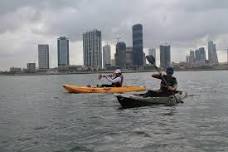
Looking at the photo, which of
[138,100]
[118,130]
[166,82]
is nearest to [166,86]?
[166,82]

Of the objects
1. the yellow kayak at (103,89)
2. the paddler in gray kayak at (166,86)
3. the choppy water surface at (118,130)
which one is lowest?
the choppy water surface at (118,130)

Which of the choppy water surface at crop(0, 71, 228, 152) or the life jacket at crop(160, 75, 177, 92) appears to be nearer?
the choppy water surface at crop(0, 71, 228, 152)

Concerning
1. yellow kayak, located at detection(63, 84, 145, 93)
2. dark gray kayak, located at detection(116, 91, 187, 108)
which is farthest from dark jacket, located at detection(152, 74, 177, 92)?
yellow kayak, located at detection(63, 84, 145, 93)

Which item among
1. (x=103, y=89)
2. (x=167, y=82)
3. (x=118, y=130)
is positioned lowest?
(x=118, y=130)

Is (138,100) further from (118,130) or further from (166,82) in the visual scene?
(118,130)

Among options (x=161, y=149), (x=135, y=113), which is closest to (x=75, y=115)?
(x=135, y=113)

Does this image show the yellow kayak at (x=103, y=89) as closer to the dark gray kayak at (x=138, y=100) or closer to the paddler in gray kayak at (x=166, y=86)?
the paddler in gray kayak at (x=166, y=86)

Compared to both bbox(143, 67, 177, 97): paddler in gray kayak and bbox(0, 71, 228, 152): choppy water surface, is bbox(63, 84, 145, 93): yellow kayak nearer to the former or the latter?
bbox(143, 67, 177, 97): paddler in gray kayak

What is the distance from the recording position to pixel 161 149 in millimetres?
16703

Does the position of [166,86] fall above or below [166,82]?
below

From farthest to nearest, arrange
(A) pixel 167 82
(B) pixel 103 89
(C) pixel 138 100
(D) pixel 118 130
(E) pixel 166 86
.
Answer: (B) pixel 103 89, (A) pixel 167 82, (E) pixel 166 86, (C) pixel 138 100, (D) pixel 118 130

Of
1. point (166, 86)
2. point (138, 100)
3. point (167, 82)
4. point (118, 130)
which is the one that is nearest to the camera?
point (118, 130)

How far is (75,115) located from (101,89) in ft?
59.2

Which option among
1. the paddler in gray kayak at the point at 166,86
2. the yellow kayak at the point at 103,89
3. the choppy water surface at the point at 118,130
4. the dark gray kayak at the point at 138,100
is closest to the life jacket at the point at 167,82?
the paddler in gray kayak at the point at 166,86
